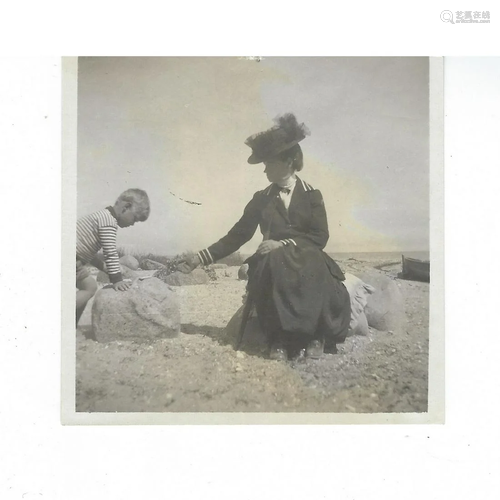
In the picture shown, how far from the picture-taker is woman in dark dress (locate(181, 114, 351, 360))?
1959 millimetres

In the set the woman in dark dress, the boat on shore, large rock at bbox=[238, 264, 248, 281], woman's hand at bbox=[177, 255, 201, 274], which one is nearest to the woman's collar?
the woman in dark dress

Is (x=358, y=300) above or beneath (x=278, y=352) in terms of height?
above

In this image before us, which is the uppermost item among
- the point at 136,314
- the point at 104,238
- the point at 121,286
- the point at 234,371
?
the point at 104,238

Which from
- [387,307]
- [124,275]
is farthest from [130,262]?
[387,307]

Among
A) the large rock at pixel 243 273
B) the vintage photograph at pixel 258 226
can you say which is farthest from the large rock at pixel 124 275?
the large rock at pixel 243 273

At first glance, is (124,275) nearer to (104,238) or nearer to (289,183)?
(104,238)

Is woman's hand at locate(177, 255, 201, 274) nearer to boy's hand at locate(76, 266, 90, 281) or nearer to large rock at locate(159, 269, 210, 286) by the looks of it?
large rock at locate(159, 269, 210, 286)

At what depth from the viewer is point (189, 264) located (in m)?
1.98

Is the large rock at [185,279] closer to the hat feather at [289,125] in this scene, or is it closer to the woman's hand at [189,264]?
the woman's hand at [189,264]

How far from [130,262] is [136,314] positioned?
0.22 m
